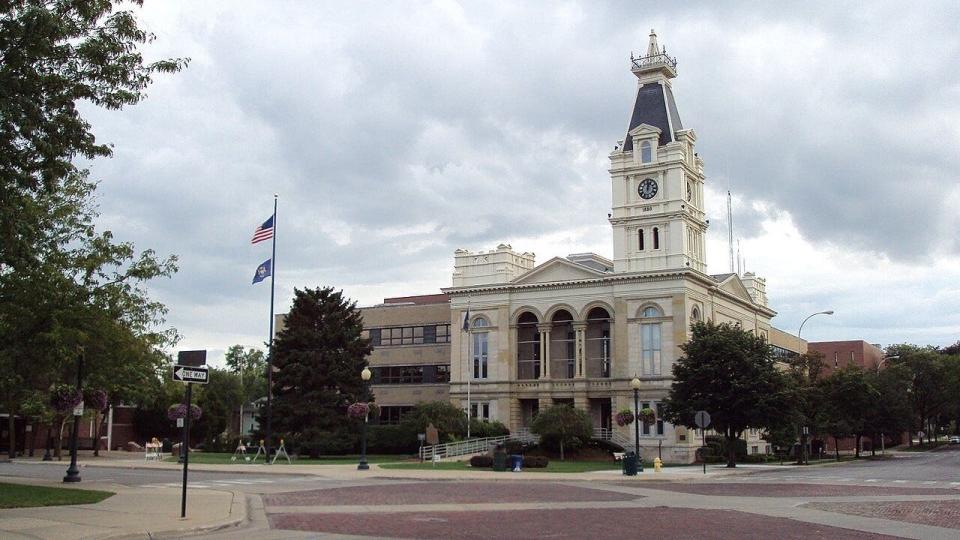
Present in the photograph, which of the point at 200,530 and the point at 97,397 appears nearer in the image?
the point at 200,530

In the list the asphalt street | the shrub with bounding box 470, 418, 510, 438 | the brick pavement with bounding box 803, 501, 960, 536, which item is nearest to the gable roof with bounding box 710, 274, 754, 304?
the shrub with bounding box 470, 418, 510, 438

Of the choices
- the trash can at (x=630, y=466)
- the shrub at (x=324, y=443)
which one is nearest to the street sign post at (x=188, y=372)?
the trash can at (x=630, y=466)

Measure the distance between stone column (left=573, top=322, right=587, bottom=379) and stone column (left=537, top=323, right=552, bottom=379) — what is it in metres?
2.22

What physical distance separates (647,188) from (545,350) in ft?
50.3

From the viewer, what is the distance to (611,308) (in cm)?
7031

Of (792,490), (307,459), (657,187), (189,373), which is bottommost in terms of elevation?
(307,459)

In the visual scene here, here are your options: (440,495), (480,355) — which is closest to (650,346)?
(480,355)

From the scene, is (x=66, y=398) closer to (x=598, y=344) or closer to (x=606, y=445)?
(x=606, y=445)

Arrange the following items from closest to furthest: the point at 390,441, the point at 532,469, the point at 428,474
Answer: the point at 428,474 < the point at 532,469 < the point at 390,441

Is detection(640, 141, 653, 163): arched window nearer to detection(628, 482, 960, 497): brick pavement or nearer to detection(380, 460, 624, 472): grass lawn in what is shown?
detection(380, 460, 624, 472): grass lawn

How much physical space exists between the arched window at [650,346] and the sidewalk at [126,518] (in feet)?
155

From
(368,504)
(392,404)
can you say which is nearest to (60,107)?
(368,504)

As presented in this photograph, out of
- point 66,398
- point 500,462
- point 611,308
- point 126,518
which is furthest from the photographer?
point 611,308

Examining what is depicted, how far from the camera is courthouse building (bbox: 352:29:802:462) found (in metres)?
67.9
